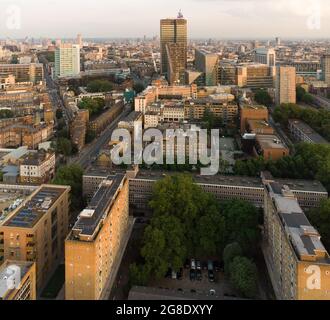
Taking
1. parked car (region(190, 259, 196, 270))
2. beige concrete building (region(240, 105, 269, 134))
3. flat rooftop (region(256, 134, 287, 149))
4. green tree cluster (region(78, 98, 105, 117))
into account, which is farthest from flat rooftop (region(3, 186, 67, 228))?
green tree cluster (region(78, 98, 105, 117))

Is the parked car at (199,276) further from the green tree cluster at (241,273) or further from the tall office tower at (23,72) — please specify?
the tall office tower at (23,72)

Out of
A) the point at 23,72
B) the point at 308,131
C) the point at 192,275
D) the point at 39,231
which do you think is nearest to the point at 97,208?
the point at 39,231

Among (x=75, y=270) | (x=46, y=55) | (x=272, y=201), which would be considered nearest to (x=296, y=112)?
(x=272, y=201)

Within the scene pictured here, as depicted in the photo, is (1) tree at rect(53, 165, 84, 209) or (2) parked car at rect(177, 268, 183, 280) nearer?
(2) parked car at rect(177, 268, 183, 280)

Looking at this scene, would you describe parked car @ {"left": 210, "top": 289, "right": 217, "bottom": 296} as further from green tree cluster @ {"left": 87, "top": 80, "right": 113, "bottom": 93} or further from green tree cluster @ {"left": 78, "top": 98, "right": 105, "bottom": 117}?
green tree cluster @ {"left": 87, "top": 80, "right": 113, "bottom": 93}

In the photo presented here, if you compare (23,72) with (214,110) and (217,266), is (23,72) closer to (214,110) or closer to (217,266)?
(214,110)

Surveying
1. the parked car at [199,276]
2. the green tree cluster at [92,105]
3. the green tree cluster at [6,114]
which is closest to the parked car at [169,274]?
the parked car at [199,276]
